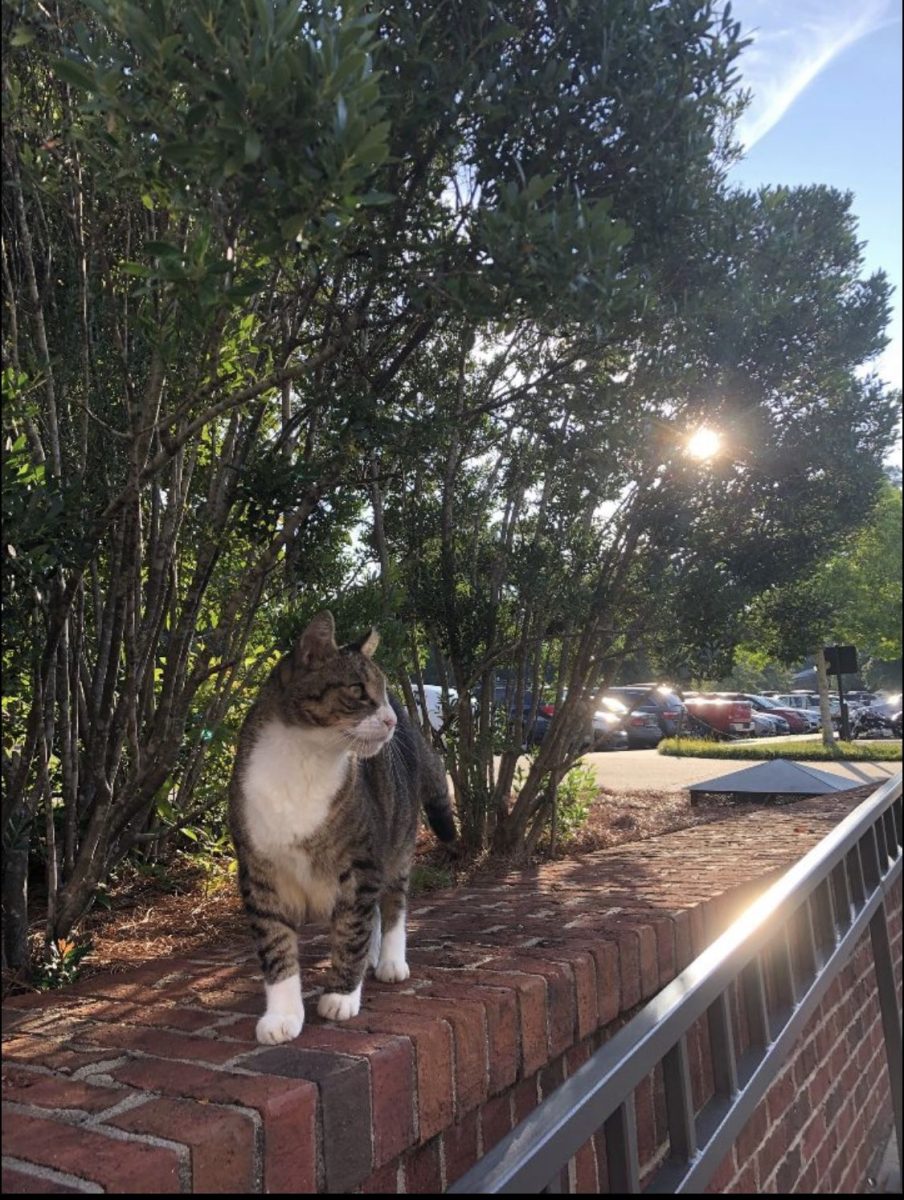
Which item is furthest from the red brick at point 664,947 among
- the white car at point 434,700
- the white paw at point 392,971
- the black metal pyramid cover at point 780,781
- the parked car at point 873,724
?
the black metal pyramid cover at point 780,781

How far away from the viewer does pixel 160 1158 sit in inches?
49.3

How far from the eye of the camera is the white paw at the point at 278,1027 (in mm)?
1798

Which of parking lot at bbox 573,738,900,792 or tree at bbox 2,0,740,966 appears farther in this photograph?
parking lot at bbox 573,738,900,792

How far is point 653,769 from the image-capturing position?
6562 millimetres

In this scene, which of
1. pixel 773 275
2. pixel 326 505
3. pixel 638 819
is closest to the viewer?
pixel 326 505

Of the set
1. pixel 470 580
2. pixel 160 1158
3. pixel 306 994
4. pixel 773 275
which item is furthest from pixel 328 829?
pixel 773 275

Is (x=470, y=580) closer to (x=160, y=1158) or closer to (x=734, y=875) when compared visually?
(x=734, y=875)

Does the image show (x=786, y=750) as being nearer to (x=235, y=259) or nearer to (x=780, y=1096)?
(x=780, y=1096)

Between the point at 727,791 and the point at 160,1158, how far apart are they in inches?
228

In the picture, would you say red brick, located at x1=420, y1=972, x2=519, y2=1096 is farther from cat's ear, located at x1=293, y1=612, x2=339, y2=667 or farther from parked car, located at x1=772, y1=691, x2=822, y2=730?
parked car, located at x1=772, y1=691, x2=822, y2=730

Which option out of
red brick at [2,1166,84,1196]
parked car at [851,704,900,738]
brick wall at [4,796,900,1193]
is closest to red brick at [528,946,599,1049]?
brick wall at [4,796,900,1193]

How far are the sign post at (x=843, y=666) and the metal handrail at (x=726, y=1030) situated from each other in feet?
3.67

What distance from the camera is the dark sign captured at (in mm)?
4461

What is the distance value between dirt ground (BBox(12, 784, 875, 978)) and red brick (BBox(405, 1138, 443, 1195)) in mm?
1275
